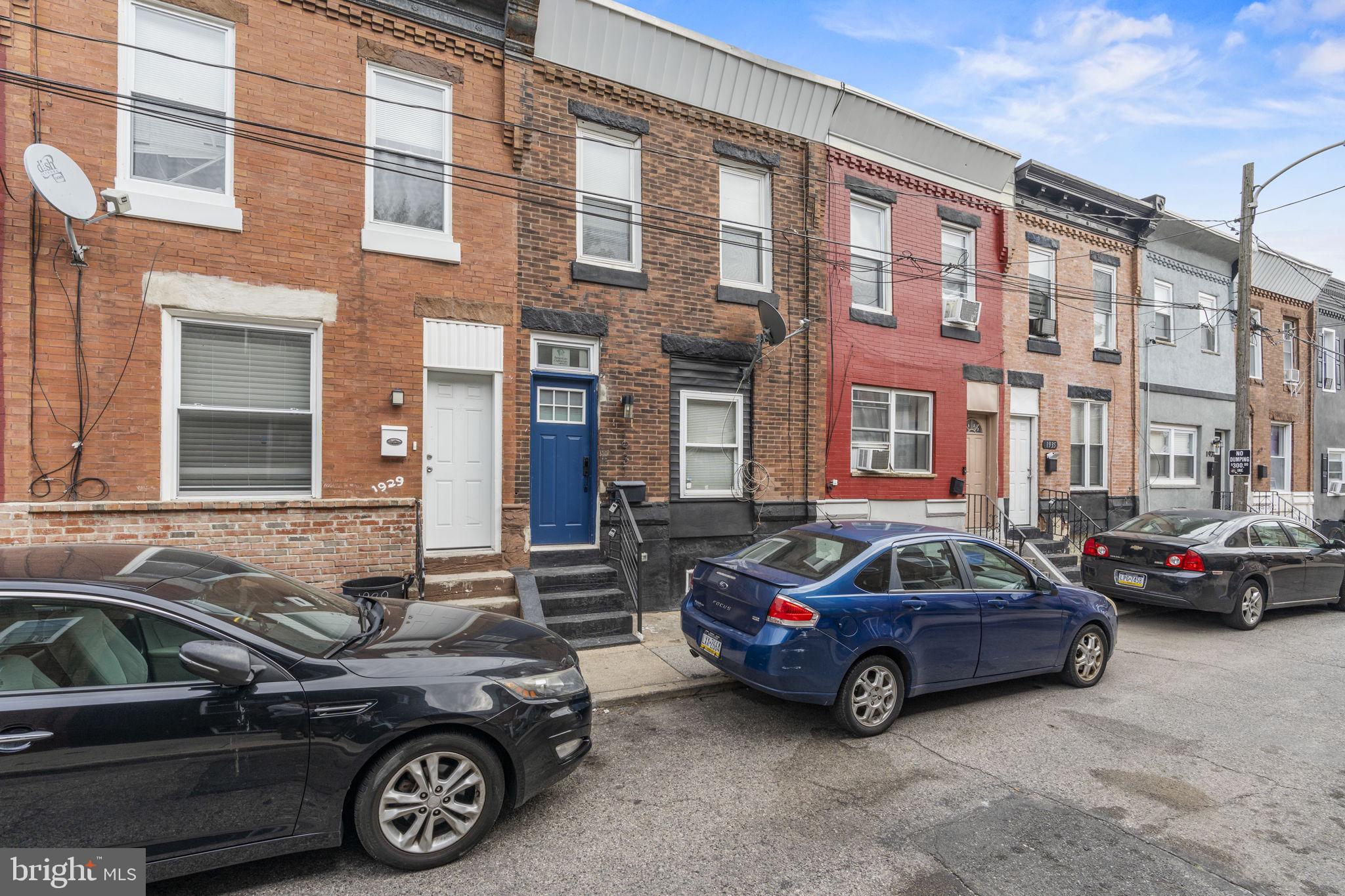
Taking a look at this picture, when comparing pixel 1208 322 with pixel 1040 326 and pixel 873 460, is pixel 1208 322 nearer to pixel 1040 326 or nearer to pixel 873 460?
pixel 1040 326

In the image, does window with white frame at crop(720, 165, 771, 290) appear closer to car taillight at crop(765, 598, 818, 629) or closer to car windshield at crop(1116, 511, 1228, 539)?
car taillight at crop(765, 598, 818, 629)

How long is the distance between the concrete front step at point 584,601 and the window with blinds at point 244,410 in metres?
2.87

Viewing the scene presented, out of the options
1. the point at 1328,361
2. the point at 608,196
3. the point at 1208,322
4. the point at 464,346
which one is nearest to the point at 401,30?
the point at 608,196

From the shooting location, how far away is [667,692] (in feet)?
19.2

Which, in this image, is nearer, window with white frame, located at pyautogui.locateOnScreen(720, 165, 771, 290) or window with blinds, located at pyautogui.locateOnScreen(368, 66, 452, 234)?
window with blinds, located at pyautogui.locateOnScreen(368, 66, 452, 234)

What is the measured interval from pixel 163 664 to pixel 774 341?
306 inches

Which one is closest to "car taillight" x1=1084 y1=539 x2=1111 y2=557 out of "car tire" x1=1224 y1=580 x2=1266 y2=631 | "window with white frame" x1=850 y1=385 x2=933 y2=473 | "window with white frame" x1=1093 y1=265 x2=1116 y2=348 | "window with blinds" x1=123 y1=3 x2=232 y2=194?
"car tire" x1=1224 y1=580 x2=1266 y2=631

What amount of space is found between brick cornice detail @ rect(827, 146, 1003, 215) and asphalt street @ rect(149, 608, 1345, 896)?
26.8 feet

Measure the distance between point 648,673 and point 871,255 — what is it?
8.10m

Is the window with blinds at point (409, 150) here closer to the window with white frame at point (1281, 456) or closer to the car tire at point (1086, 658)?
the car tire at point (1086, 658)

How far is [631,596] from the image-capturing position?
26.8ft

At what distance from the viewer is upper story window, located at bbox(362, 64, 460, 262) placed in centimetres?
743

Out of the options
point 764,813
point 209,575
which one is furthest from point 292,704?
point 764,813

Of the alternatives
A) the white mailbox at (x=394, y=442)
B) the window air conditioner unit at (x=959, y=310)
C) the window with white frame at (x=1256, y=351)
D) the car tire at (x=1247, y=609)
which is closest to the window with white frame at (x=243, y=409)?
the white mailbox at (x=394, y=442)
